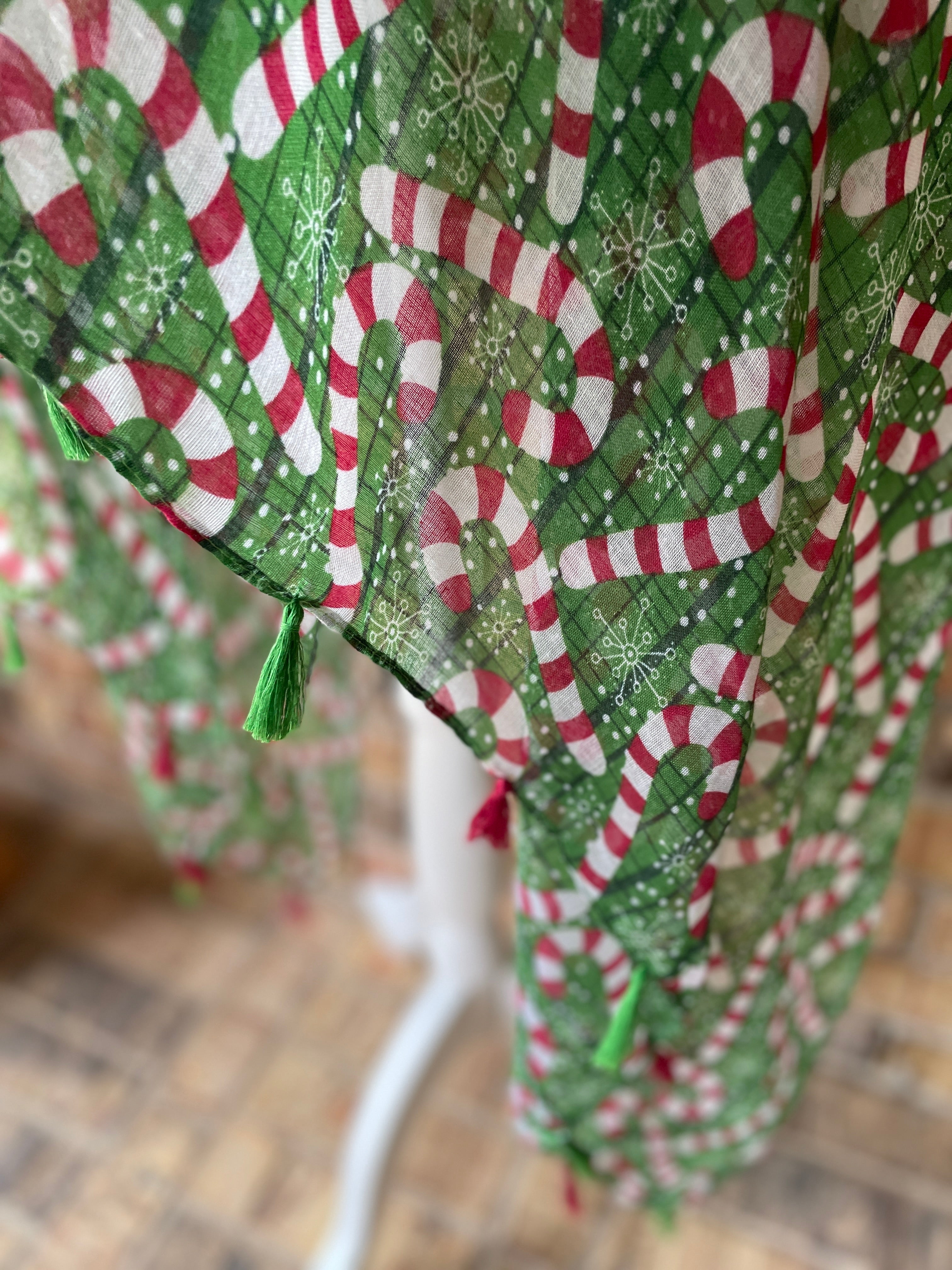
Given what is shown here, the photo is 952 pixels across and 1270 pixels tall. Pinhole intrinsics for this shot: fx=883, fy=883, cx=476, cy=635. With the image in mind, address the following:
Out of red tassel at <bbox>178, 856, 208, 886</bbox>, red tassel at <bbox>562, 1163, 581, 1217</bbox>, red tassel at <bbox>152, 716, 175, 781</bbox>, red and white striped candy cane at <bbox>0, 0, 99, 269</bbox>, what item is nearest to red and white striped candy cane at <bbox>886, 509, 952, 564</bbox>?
red and white striped candy cane at <bbox>0, 0, 99, 269</bbox>

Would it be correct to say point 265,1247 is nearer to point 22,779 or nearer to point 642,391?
point 22,779

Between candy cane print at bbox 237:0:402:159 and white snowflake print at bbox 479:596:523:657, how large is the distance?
0.21 m

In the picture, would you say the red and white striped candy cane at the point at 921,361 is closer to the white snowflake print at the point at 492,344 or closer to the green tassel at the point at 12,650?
the white snowflake print at the point at 492,344

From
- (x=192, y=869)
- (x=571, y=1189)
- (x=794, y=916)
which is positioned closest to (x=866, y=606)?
(x=794, y=916)

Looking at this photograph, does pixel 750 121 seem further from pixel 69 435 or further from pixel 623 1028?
pixel 623 1028

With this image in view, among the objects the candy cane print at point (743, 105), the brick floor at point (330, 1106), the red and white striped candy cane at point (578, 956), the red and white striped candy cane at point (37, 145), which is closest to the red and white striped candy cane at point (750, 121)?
the candy cane print at point (743, 105)

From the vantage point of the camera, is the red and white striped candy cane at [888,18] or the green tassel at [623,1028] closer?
the red and white striped candy cane at [888,18]

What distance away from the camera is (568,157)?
1.07 ft

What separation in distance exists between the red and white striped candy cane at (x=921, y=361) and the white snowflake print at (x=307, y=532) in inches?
10.1

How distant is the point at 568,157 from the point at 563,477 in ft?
0.40

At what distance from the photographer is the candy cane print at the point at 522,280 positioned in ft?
1.05

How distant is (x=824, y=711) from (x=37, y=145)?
18.3 inches

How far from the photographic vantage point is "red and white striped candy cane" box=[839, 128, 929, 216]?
1.07 feet

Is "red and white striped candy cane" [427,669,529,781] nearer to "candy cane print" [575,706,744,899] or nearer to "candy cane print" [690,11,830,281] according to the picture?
"candy cane print" [575,706,744,899]
